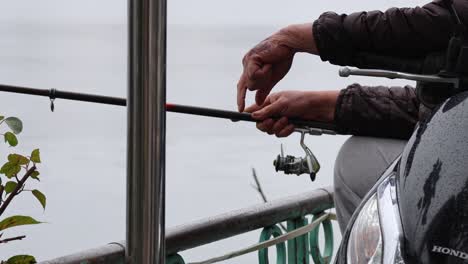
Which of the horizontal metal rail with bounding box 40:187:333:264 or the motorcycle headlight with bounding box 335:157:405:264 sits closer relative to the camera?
the motorcycle headlight with bounding box 335:157:405:264

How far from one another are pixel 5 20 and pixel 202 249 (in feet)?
3.29

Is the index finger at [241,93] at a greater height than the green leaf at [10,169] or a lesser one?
greater

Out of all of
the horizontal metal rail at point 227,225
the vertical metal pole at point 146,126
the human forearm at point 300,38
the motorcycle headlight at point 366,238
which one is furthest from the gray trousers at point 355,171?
the vertical metal pole at point 146,126

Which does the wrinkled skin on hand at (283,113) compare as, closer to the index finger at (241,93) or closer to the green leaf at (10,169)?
the index finger at (241,93)

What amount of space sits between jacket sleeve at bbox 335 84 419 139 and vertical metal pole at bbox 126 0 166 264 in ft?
3.28

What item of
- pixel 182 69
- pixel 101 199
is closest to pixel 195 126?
pixel 182 69

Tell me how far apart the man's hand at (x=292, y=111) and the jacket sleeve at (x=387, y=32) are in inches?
4.8

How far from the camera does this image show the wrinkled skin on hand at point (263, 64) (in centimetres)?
232

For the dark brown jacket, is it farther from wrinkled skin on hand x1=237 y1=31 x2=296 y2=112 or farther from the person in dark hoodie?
wrinkled skin on hand x1=237 y1=31 x2=296 y2=112

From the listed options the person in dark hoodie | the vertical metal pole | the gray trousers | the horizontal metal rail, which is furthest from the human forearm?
the vertical metal pole

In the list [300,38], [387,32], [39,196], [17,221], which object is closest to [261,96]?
[300,38]

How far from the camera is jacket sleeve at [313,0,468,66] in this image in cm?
208

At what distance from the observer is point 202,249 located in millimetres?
3145

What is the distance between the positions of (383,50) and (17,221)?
830 millimetres
